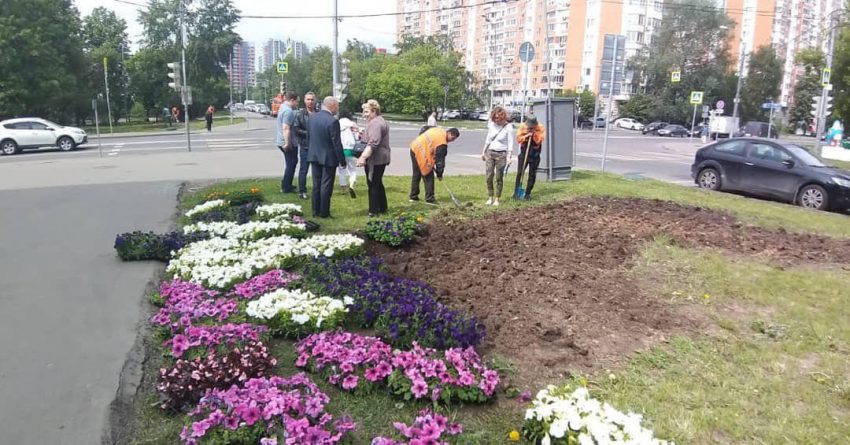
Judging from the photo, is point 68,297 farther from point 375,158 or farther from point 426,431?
point 375,158

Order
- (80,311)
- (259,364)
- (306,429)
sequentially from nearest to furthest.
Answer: (306,429)
(259,364)
(80,311)

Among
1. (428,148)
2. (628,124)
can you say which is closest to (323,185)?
(428,148)

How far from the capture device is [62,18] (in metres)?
42.9

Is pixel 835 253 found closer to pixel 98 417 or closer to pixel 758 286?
pixel 758 286

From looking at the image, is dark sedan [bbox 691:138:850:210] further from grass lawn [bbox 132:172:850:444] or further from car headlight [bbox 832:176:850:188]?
grass lawn [bbox 132:172:850:444]

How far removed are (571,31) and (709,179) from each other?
8312cm

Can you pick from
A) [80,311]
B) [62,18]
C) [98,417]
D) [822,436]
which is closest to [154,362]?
[98,417]

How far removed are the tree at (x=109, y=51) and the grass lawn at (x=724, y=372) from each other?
59.1m

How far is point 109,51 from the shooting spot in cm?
6025

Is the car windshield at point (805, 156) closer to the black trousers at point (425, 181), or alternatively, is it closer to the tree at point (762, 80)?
the black trousers at point (425, 181)

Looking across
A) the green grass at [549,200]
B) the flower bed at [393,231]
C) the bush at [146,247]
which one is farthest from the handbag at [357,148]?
the bush at [146,247]

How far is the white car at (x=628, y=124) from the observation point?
71438 millimetres

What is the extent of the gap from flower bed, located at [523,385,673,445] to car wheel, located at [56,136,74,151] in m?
29.1

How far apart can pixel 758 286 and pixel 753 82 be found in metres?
92.1
